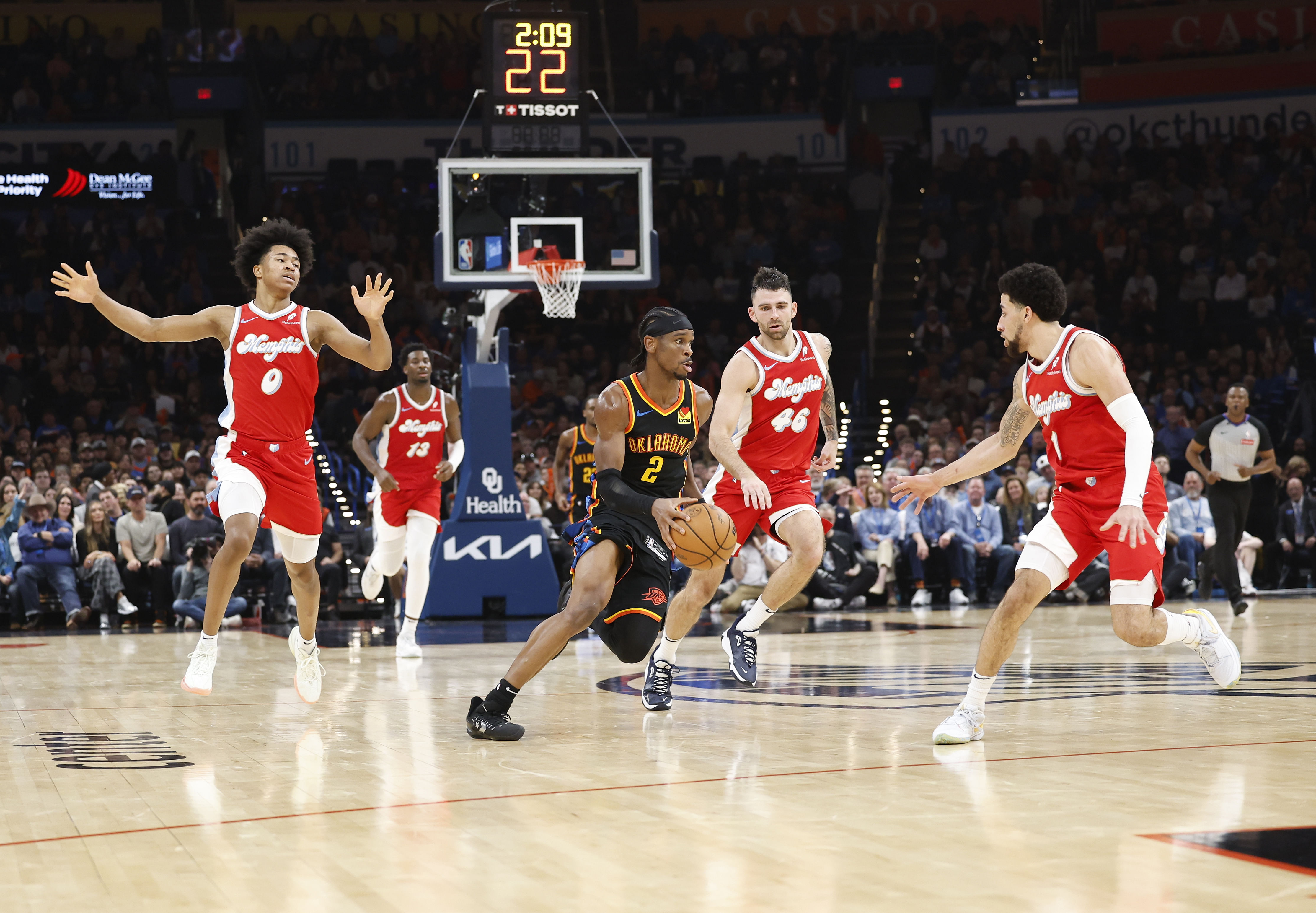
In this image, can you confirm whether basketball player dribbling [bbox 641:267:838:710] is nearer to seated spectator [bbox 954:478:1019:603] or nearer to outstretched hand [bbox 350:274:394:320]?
outstretched hand [bbox 350:274:394:320]

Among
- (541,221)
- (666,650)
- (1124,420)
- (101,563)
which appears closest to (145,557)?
(101,563)

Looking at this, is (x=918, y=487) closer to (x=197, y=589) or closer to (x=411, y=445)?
(x=411, y=445)

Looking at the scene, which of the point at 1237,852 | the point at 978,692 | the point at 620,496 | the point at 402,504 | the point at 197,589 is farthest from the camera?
the point at 197,589

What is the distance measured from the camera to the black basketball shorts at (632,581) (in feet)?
19.3

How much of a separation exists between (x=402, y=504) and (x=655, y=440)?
14.9 feet

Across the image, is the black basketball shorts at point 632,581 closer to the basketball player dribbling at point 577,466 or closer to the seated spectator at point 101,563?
the basketball player dribbling at point 577,466

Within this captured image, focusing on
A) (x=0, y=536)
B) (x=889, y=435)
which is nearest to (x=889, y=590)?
(x=889, y=435)

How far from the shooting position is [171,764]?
5.23 meters

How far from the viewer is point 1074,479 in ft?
18.5

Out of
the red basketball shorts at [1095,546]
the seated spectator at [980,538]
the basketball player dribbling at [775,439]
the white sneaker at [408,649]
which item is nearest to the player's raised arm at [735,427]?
the basketball player dribbling at [775,439]

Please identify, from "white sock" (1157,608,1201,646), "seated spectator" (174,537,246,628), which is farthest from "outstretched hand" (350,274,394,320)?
"seated spectator" (174,537,246,628)

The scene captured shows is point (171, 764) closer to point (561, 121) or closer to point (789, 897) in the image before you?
point (789, 897)

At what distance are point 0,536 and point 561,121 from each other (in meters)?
6.48

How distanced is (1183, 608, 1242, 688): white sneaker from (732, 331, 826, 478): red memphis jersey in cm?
215
